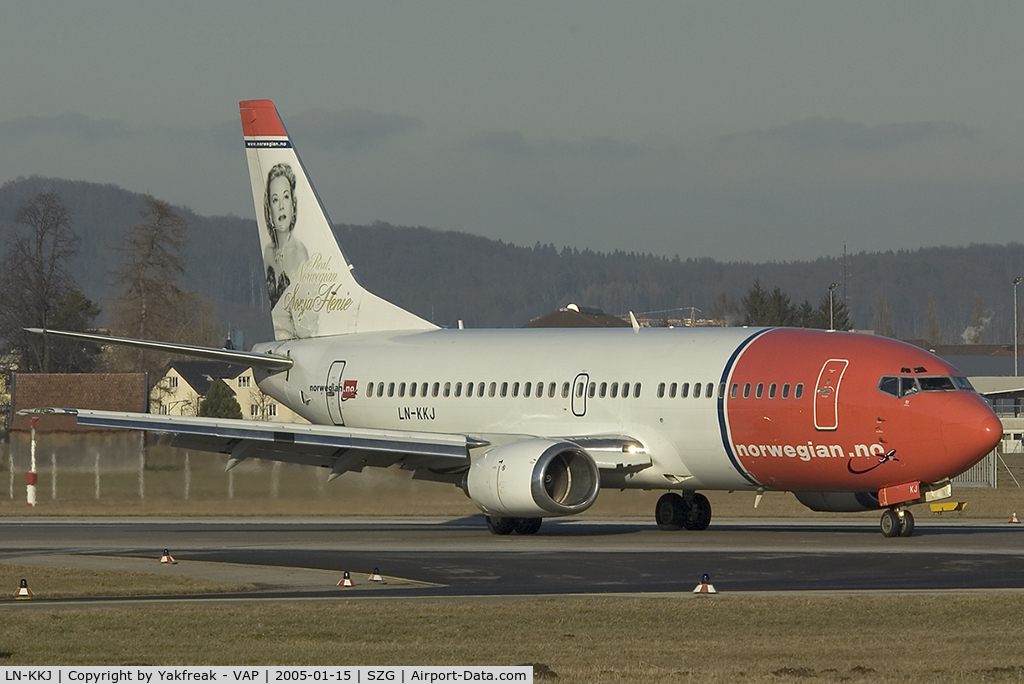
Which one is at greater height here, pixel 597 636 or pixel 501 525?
pixel 597 636

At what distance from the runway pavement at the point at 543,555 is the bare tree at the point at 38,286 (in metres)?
70.5

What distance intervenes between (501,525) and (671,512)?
13.0ft

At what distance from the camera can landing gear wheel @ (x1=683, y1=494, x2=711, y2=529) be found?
34.2 m

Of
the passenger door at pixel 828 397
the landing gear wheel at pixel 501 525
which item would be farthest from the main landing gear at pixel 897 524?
the landing gear wheel at pixel 501 525

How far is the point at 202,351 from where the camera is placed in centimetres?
3662

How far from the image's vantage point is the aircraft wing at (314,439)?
32156mm

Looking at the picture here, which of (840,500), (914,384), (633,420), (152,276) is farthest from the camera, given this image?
(152,276)

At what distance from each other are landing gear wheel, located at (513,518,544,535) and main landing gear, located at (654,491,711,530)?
2850 millimetres

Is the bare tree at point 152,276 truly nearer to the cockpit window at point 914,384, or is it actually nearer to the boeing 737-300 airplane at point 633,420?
the boeing 737-300 airplane at point 633,420

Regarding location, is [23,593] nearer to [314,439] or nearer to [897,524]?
[314,439]
